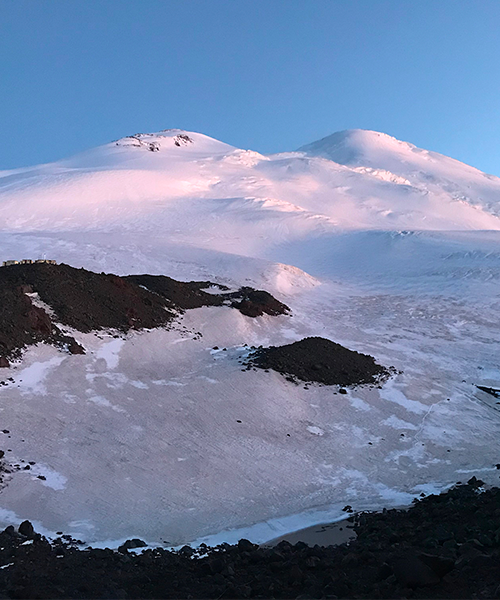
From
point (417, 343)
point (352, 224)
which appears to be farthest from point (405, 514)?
point (352, 224)

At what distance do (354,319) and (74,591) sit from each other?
23.7 meters

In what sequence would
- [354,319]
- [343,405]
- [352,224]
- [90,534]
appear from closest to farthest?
[90,534]
[343,405]
[354,319]
[352,224]

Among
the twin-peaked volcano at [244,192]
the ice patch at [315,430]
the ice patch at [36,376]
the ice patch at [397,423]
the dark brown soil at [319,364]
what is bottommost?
the ice patch at [397,423]

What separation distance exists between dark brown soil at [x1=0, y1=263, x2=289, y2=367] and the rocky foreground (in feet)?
25.7

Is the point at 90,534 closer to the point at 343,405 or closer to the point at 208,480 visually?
the point at 208,480

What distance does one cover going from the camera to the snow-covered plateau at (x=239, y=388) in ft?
33.8

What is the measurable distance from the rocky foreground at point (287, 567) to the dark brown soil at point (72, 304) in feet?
25.7

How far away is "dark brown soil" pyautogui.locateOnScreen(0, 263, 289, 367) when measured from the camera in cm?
1577

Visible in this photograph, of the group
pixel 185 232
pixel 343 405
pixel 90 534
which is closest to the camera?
pixel 90 534

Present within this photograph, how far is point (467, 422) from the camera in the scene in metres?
15.9

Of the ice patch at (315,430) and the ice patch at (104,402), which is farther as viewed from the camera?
the ice patch at (315,430)

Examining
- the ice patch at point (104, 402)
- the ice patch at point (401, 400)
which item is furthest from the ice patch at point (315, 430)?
the ice patch at point (104, 402)

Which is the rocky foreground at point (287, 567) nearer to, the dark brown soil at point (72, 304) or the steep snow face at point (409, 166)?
the dark brown soil at point (72, 304)

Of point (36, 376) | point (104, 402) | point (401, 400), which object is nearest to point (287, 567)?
point (104, 402)
